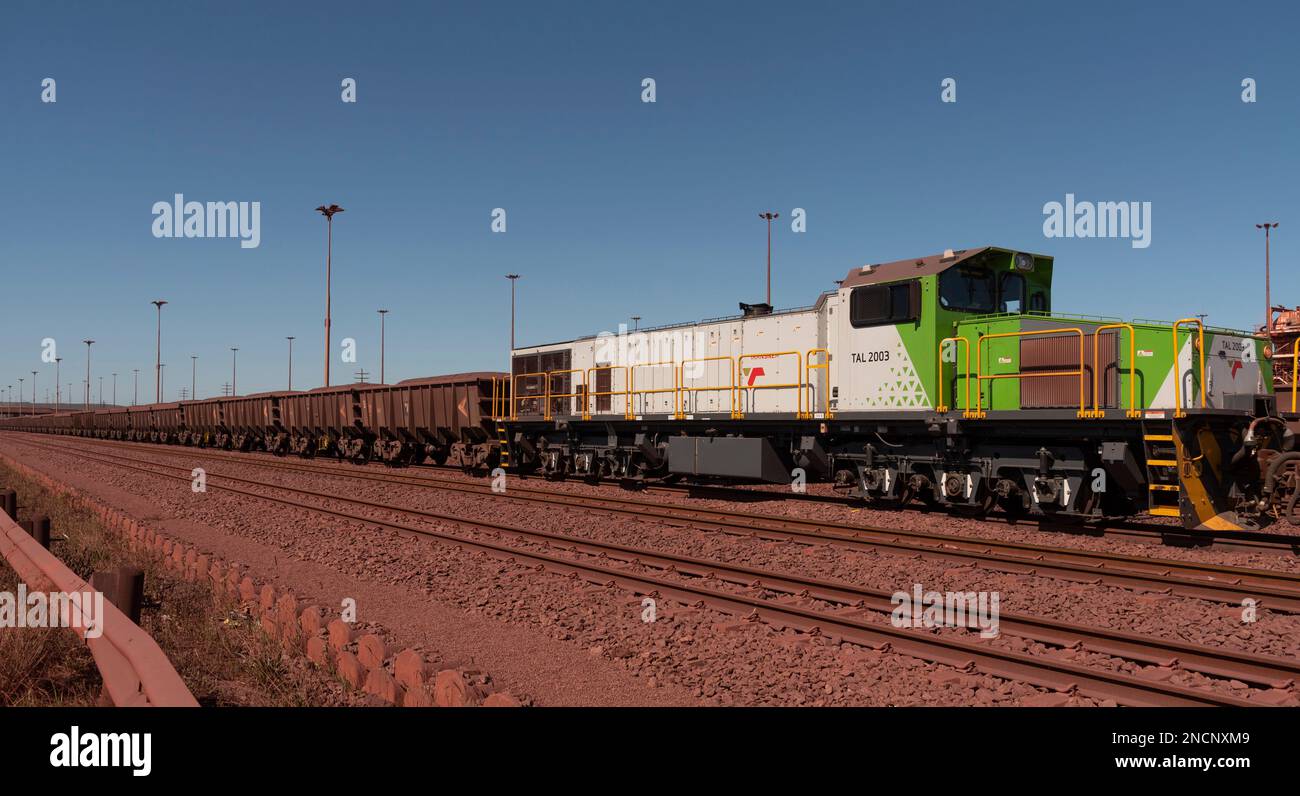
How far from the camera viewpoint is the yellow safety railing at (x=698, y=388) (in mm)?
17703

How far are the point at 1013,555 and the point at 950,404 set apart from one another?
369cm

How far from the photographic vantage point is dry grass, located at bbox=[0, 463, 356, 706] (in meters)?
5.75

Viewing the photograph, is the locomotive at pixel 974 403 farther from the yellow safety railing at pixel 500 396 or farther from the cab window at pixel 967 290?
the yellow safety railing at pixel 500 396

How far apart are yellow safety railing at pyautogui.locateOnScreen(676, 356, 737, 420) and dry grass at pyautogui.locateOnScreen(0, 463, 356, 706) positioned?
1077 cm

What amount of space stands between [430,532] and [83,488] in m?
15.5

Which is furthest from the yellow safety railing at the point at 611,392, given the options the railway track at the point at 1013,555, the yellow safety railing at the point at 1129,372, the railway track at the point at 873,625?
the yellow safety railing at the point at 1129,372

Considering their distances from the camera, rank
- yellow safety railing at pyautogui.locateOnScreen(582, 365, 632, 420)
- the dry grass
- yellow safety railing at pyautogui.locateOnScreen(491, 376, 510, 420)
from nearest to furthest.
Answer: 1. the dry grass
2. yellow safety railing at pyautogui.locateOnScreen(582, 365, 632, 420)
3. yellow safety railing at pyautogui.locateOnScreen(491, 376, 510, 420)

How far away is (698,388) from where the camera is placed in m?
18.0

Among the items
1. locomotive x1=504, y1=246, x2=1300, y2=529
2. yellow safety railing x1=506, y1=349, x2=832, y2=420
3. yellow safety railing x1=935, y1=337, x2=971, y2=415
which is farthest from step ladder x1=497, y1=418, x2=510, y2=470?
yellow safety railing x1=935, y1=337, x2=971, y2=415

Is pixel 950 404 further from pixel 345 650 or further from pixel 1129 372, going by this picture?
pixel 345 650

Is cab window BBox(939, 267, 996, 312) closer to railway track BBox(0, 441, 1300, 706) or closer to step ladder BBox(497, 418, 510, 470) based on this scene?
railway track BBox(0, 441, 1300, 706)

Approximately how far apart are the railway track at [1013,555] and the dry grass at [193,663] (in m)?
7.52

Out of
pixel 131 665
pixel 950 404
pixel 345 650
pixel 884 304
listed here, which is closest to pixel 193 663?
pixel 345 650

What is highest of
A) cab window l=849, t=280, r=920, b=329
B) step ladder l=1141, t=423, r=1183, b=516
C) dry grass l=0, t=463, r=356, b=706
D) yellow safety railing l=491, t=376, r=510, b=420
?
cab window l=849, t=280, r=920, b=329
